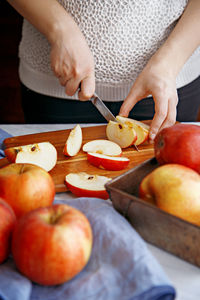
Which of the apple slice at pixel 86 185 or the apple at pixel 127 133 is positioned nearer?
the apple slice at pixel 86 185

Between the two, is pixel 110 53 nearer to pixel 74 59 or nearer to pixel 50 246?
pixel 74 59

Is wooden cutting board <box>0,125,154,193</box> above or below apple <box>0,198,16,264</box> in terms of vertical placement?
below

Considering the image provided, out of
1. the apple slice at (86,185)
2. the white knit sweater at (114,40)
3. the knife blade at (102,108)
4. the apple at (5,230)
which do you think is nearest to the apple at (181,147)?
the apple slice at (86,185)

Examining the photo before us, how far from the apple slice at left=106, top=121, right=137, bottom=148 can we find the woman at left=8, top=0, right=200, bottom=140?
2.7 inches

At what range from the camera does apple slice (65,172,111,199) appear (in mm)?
840

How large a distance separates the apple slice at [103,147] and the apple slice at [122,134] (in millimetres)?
30

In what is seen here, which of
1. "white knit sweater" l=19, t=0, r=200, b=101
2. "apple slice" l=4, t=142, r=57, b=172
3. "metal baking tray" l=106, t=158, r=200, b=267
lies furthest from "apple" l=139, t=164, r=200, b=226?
"white knit sweater" l=19, t=0, r=200, b=101

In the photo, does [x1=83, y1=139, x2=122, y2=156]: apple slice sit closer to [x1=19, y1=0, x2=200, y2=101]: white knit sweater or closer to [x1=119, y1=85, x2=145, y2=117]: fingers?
[x1=119, y1=85, x2=145, y2=117]: fingers

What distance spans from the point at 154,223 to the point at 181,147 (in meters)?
0.18

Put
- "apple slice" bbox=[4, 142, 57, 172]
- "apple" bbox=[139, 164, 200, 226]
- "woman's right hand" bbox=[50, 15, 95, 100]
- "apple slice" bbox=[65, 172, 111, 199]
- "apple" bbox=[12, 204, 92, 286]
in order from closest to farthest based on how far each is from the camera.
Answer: "apple" bbox=[12, 204, 92, 286] < "apple" bbox=[139, 164, 200, 226] < "apple slice" bbox=[65, 172, 111, 199] < "apple slice" bbox=[4, 142, 57, 172] < "woman's right hand" bbox=[50, 15, 95, 100]

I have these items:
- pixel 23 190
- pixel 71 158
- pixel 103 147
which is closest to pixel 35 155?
pixel 71 158

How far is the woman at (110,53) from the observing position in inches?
43.8

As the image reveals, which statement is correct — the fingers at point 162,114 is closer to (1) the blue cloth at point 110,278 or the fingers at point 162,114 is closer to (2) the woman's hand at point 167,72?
(2) the woman's hand at point 167,72

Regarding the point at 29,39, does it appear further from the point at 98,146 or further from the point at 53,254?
the point at 53,254
